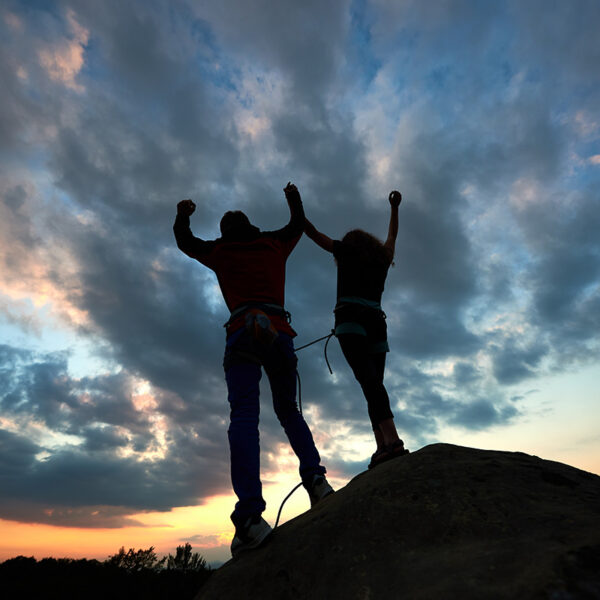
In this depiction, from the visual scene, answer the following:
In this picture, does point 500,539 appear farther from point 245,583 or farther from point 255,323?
point 255,323

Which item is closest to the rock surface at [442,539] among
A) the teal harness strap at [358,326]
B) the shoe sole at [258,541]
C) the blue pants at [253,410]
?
the shoe sole at [258,541]

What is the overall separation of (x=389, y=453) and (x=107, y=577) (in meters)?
4.96

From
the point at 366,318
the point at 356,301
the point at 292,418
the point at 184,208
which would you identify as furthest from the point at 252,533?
the point at 184,208

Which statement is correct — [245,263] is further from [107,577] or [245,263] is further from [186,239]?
[107,577]

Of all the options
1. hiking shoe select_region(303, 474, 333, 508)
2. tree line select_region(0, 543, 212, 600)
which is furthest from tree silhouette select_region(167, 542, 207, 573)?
hiking shoe select_region(303, 474, 333, 508)

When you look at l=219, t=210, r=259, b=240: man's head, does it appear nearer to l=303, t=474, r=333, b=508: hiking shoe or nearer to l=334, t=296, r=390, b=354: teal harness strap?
l=334, t=296, r=390, b=354: teal harness strap

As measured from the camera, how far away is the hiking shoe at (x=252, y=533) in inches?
150

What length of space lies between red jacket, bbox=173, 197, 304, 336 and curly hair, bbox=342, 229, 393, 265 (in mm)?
1172

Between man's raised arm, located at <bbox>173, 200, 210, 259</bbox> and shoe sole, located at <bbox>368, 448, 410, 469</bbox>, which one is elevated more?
man's raised arm, located at <bbox>173, 200, 210, 259</bbox>

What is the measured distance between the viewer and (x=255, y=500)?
384 centimetres

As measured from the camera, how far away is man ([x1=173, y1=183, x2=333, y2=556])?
12.8ft

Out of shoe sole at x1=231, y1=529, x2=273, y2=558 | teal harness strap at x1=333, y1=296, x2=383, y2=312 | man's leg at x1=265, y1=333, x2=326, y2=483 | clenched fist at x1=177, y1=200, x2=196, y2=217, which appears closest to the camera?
shoe sole at x1=231, y1=529, x2=273, y2=558

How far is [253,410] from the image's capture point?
414 cm

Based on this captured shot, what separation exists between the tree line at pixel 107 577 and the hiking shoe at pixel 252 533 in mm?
3198
